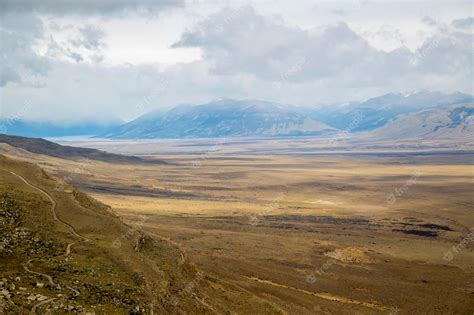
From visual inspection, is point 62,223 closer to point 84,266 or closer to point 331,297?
point 84,266

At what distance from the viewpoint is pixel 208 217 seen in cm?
11550

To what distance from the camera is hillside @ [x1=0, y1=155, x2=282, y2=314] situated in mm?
31969

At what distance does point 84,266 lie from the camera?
122ft

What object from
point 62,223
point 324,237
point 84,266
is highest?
point 62,223

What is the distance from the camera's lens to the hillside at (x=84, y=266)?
105ft

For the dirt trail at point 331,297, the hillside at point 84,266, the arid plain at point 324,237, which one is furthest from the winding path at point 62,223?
the dirt trail at point 331,297

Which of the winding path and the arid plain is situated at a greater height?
the winding path

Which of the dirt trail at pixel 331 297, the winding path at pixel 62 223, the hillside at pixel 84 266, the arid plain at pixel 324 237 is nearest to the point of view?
the winding path at pixel 62 223

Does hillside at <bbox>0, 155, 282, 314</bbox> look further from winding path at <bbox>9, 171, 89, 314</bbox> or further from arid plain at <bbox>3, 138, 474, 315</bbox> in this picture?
arid plain at <bbox>3, 138, 474, 315</bbox>

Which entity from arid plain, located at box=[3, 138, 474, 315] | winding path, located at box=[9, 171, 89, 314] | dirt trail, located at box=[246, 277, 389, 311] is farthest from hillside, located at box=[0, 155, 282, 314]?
dirt trail, located at box=[246, 277, 389, 311]

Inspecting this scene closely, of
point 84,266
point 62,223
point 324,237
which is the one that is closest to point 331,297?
point 62,223

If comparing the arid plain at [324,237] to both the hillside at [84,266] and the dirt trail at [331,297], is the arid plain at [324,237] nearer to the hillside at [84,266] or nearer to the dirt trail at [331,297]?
the dirt trail at [331,297]

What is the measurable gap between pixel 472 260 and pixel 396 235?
21.7 m

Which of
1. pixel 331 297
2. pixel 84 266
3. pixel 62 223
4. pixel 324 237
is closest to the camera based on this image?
pixel 84 266
